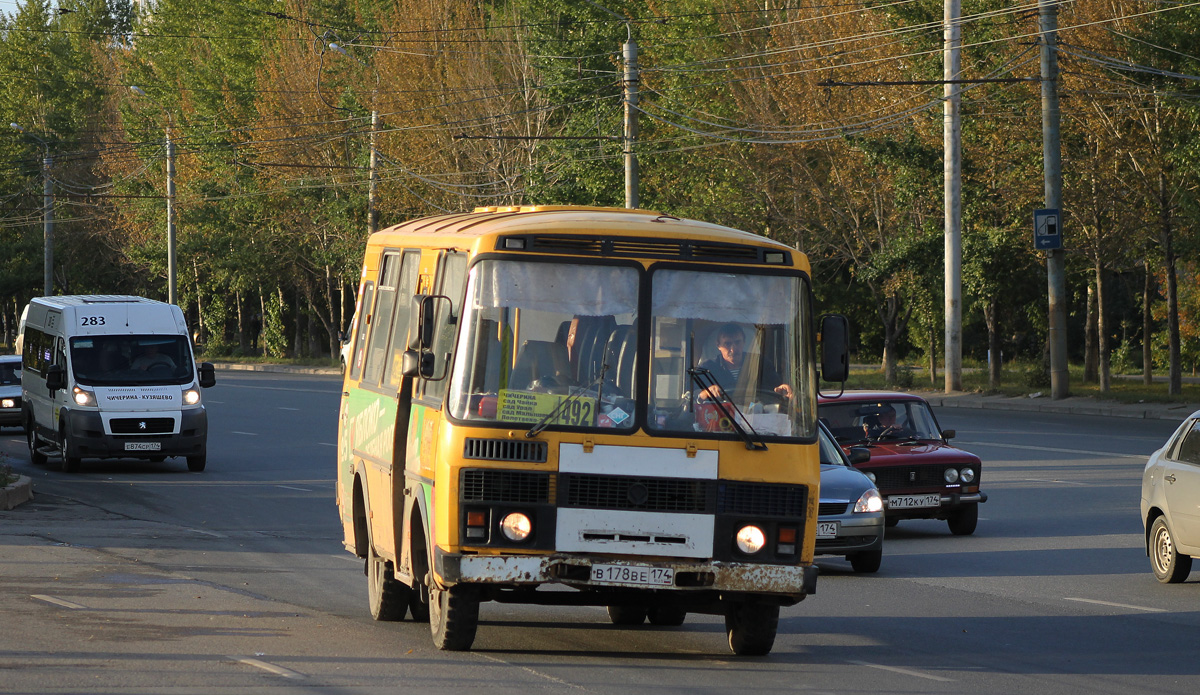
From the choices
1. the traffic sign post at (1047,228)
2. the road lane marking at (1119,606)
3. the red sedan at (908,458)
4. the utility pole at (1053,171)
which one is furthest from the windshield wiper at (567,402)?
the utility pole at (1053,171)

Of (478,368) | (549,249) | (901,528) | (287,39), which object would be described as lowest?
(901,528)

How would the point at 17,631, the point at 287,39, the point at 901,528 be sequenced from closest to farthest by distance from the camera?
the point at 17,631, the point at 901,528, the point at 287,39

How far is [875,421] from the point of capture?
16.8 metres

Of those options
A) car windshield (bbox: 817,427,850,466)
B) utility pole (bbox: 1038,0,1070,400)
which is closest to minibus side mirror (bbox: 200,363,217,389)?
car windshield (bbox: 817,427,850,466)

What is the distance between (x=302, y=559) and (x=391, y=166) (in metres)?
44.5

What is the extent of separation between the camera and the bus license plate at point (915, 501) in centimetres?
1580

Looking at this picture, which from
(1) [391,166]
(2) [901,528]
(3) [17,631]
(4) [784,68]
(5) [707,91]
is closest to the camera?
(3) [17,631]

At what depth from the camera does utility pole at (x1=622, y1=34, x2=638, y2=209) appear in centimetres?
3772

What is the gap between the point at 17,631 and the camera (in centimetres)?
956

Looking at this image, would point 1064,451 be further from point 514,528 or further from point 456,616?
point 514,528

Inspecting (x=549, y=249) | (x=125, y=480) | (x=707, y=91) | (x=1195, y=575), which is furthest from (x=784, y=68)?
(x=549, y=249)

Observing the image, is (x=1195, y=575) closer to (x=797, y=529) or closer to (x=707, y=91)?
(x=797, y=529)

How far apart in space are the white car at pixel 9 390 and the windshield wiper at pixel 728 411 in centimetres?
2406

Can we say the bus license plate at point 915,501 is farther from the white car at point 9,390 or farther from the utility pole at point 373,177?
the utility pole at point 373,177
